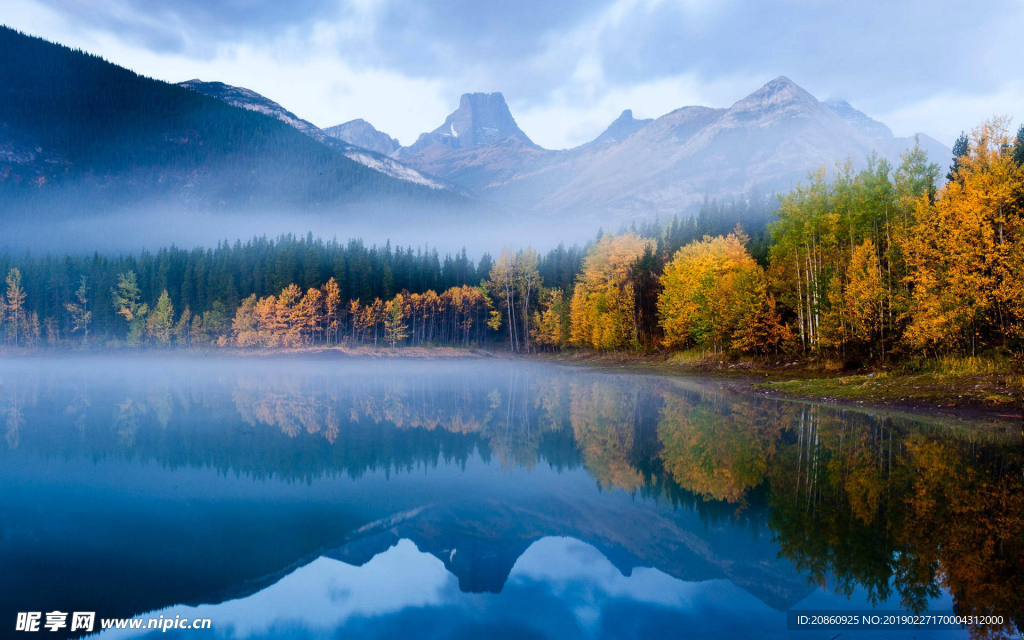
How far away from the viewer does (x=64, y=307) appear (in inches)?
4222

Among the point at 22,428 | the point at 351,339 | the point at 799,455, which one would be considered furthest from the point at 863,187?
the point at 351,339

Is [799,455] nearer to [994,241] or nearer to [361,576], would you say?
[361,576]

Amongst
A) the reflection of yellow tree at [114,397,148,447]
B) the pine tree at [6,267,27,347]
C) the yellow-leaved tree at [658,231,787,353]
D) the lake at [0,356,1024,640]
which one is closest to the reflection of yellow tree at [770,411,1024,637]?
the lake at [0,356,1024,640]

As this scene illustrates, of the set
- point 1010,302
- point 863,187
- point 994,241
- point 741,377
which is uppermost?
point 863,187

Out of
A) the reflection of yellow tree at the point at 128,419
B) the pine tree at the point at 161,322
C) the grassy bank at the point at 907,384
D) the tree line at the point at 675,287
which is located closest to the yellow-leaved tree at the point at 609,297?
the tree line at the point at 675,287

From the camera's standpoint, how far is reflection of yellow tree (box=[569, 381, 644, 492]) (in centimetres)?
1307

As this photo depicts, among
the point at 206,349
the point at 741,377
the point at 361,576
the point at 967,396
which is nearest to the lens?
the point at 361,576

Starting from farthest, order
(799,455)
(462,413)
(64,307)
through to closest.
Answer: (64,307)
(462,413)
(799,455)

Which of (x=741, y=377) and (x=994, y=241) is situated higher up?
(x=994, y=241)

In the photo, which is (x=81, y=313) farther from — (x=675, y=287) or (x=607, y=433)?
(x=607, y=433)

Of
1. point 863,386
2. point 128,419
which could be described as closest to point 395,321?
point 128,419

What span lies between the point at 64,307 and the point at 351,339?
62231 mm

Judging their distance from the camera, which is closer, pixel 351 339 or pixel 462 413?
pixel 462 413

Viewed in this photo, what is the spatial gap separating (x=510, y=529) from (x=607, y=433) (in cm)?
1000
